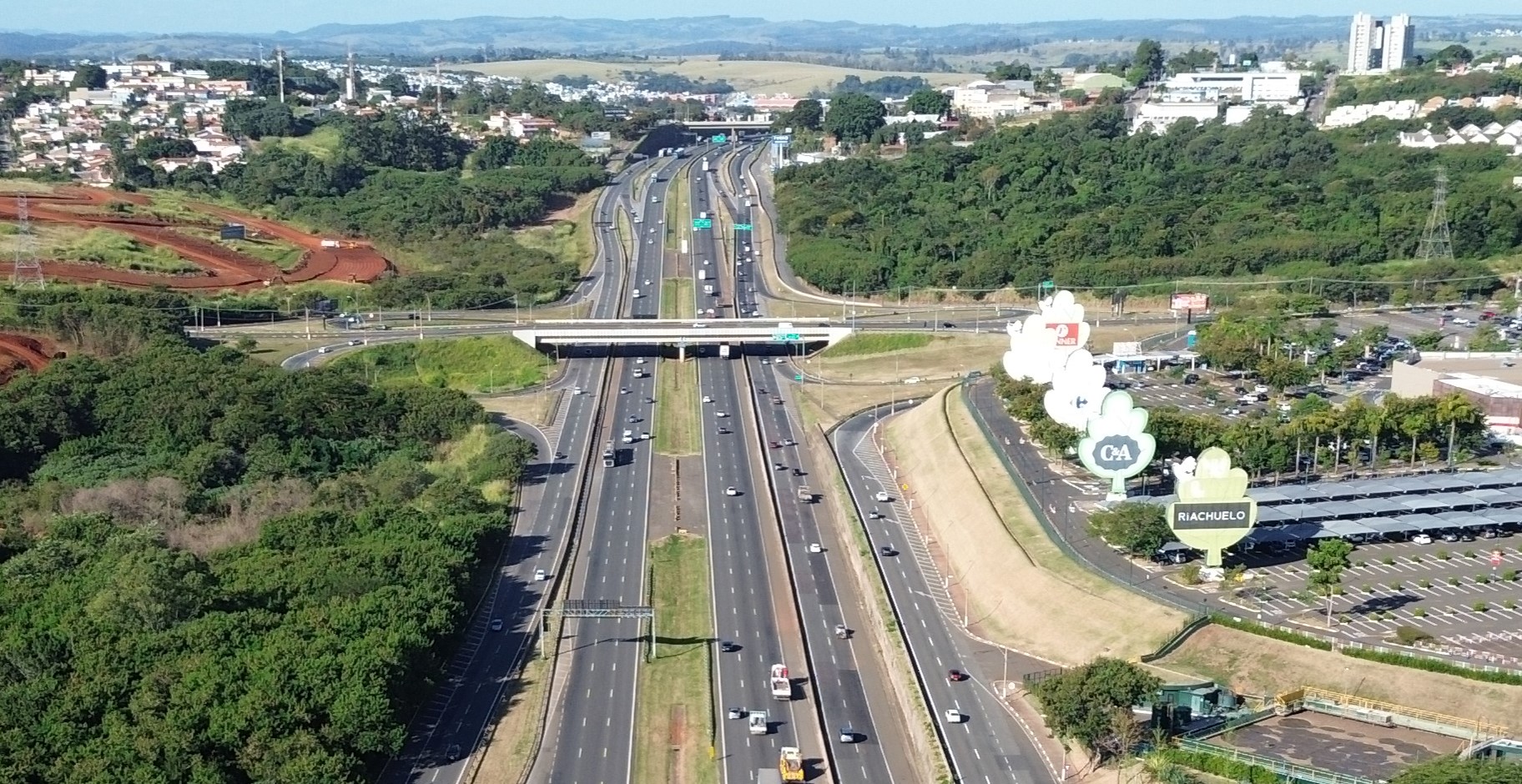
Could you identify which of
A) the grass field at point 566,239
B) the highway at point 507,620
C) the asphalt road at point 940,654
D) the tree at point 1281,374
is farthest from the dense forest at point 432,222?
the tree at point 1281,374

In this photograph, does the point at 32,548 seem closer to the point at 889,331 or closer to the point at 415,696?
the point at 415,696

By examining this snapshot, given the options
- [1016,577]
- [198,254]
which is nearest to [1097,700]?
[1016,577]

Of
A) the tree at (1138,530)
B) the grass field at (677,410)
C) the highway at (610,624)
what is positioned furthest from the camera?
the grass field at (677,410)

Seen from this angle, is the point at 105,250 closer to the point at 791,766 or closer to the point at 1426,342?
the point at 1426,342

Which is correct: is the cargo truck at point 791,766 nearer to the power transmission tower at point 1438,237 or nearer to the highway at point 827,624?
the highway at point 827,624

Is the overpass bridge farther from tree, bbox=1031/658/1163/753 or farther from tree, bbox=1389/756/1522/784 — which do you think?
tree, bbox=1389/756/1522/784

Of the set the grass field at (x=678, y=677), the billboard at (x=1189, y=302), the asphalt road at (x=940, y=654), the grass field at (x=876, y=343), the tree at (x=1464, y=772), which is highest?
the billboard at (x=1189, y=302)

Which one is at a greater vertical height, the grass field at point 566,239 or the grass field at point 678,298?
the grass field at point 566,239
